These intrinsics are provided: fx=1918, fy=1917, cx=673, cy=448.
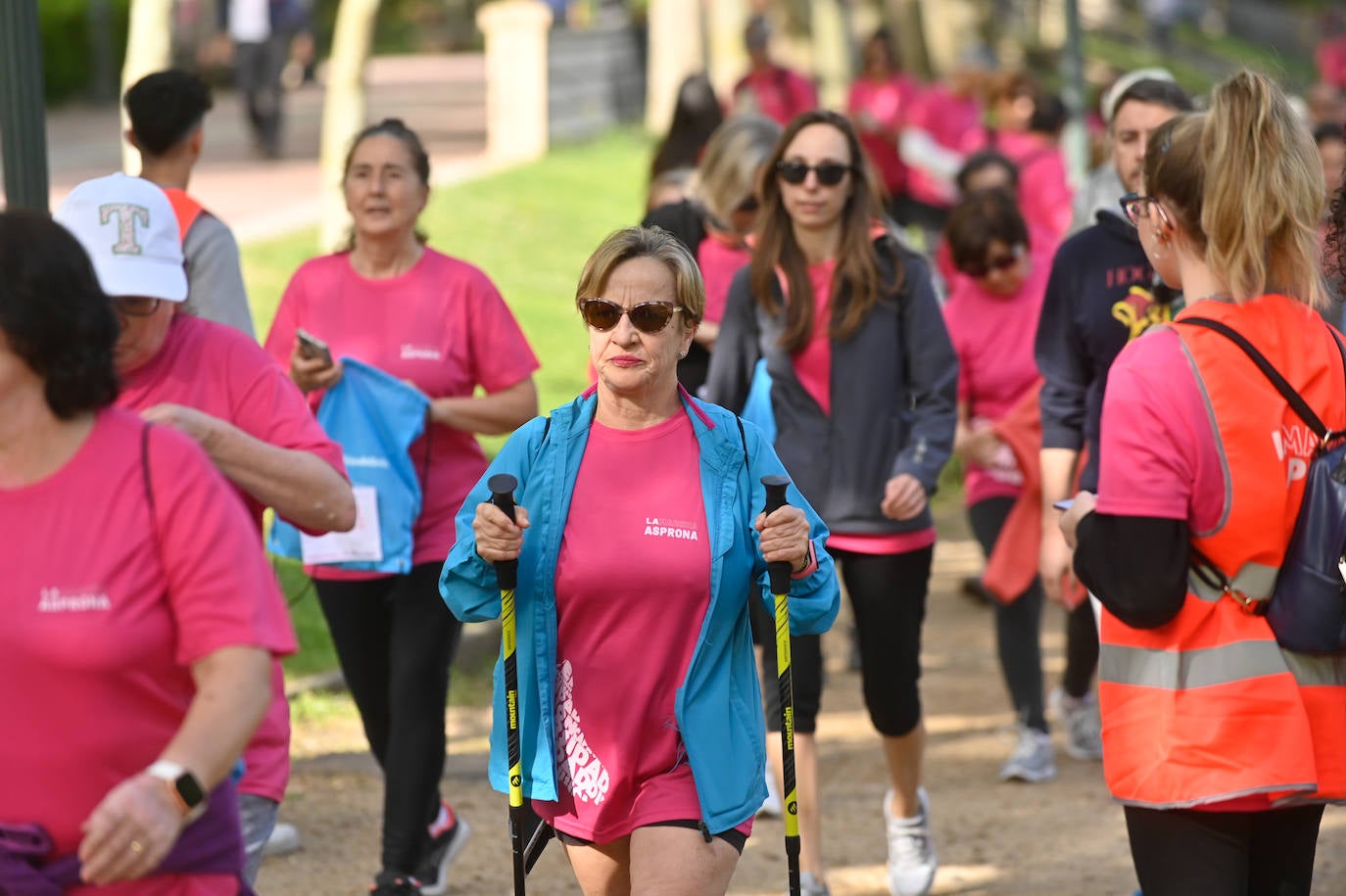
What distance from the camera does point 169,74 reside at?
5.75m

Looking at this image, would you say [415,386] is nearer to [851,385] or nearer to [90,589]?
[851,385]

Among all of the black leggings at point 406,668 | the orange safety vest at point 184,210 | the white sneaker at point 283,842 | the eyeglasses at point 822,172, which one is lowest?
the white sneaker at point 283,842

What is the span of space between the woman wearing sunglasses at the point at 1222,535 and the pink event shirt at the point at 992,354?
4.04 meters

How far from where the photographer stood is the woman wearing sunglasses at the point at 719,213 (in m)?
7.40

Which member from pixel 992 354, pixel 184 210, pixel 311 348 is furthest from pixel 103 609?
Result: pixel 992 354

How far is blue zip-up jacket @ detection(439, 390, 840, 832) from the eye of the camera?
4117 mm

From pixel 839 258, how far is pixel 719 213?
1581mm

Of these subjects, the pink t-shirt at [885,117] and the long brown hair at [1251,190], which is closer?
the long brown hair at [1251,190]

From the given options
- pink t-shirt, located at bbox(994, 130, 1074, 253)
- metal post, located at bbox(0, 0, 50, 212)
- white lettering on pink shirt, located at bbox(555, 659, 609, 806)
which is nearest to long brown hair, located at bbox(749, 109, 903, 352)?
white lettering on pink shirt, located at bbox(555, 659, 609, 806)

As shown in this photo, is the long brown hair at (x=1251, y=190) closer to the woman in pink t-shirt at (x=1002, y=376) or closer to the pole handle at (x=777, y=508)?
the pole handle at (x=777, y=508)

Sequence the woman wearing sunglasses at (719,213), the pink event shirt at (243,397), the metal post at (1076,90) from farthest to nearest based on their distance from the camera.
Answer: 1. the metal post at (1076,90)
2. the woman wearing sunglasses at (719,213)
3. the pink event shirt at (243,397)

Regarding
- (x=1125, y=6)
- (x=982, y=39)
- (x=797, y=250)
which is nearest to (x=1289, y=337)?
(x=797, y=250)

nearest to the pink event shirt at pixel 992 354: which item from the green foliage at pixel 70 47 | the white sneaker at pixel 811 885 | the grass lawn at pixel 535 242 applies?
the white sneaker at pixel 811 885

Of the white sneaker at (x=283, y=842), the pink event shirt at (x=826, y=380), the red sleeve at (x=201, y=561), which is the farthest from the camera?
the white sneaker at (x=283, y=842)
